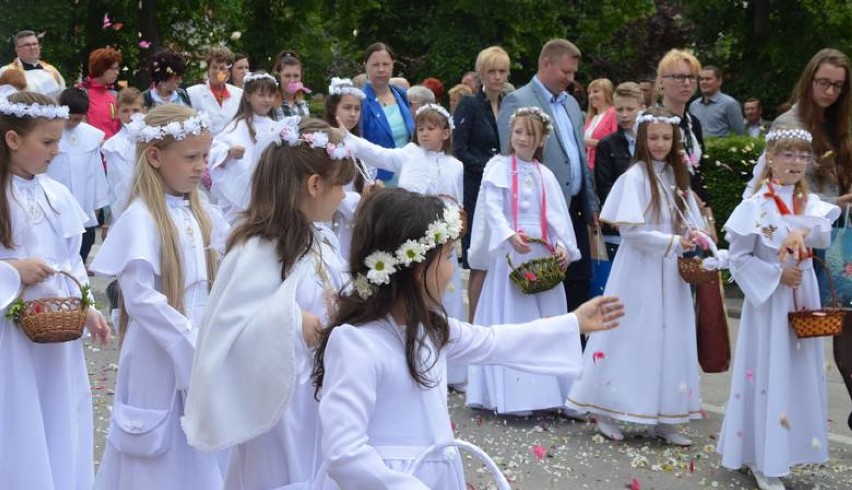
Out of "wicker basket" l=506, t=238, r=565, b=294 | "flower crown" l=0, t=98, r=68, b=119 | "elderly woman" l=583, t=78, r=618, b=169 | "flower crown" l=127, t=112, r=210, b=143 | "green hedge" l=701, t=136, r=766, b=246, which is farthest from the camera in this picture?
"green hedge" l=701, t=136, r=766, b=246

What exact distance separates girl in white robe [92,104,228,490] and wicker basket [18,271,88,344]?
19 cm

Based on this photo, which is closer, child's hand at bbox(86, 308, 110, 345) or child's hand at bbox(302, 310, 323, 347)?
child's hand at bbox(302, 310, 323, 347)

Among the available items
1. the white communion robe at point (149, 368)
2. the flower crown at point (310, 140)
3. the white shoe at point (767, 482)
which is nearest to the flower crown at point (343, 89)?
the white communion robe at point (149, 368)

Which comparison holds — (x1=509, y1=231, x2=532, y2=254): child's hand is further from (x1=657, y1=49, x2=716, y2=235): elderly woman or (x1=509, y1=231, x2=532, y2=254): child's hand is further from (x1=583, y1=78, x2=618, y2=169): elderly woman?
(x1=583, y1=78, x2=618, y2=169): elderly woman

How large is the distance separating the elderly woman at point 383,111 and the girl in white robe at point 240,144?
78cm

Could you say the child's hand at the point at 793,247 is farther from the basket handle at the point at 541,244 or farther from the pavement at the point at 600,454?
the basket handle at the point at 541,244

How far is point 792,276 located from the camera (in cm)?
623

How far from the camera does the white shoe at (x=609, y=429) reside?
7348mm

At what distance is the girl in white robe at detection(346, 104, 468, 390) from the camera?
847 centimetres

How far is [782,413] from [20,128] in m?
4.00

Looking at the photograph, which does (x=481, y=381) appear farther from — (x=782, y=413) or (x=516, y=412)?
(x=782, y=413)

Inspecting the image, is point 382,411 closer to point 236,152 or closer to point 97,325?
point 97,325

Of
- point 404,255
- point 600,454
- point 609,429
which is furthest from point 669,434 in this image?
point 404,255

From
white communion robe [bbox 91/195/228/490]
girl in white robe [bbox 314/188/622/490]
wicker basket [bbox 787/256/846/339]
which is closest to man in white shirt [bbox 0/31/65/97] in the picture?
white communion robe [bbox 91/195/228/490]
